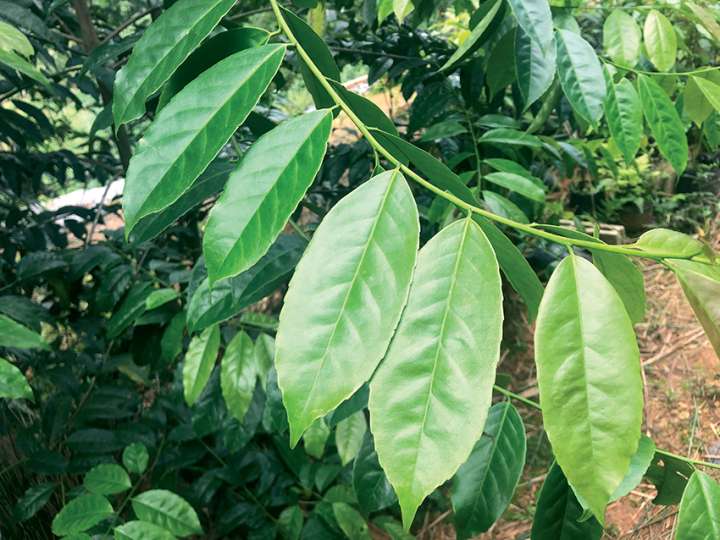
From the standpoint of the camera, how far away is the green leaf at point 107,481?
3.52 ft

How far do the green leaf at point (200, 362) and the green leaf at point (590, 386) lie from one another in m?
0.68

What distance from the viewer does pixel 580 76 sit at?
2.46 ft

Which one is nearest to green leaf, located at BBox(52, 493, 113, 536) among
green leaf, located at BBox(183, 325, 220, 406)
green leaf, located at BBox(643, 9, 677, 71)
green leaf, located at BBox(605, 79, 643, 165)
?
green leaf, located at BBox(183, 325, 220, 406)

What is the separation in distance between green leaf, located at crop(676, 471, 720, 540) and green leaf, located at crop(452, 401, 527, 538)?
18 centimetres

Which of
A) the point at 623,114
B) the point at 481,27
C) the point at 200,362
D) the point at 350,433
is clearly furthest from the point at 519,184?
the point at 200,362

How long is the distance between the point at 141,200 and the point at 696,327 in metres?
2.13

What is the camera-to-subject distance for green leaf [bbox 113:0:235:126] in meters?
0.46

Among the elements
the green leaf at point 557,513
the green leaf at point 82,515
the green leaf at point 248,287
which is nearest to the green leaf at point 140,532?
the green leaf at point 82,515

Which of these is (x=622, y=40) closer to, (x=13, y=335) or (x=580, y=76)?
(x=580, y=76)

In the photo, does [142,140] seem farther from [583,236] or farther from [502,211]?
[502,211]

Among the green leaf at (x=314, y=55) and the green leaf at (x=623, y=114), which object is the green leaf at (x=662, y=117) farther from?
the green leaf at (x=314, y=55)

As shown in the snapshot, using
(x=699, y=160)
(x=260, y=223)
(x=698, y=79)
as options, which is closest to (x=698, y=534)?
(x=260, y=223)

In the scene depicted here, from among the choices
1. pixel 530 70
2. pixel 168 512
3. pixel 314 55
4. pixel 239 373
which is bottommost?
pixel 168 512

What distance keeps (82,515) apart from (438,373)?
2.99 ft
